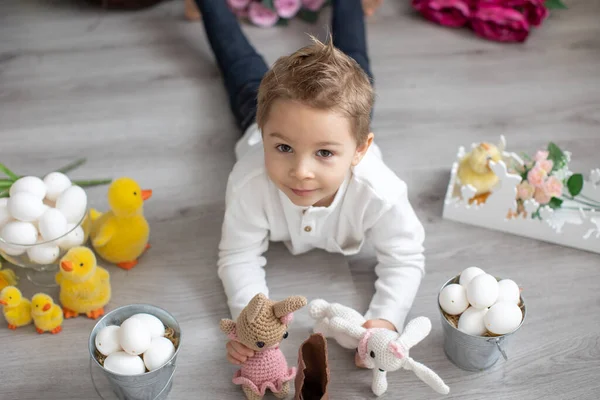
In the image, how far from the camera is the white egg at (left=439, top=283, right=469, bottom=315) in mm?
1083

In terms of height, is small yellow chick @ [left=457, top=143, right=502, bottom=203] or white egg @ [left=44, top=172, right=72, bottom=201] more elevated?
white egg @ [left=44, top=172, right=72, bottom=201]

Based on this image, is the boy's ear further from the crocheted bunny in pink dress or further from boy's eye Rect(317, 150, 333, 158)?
the crocheted bunny in pink dress

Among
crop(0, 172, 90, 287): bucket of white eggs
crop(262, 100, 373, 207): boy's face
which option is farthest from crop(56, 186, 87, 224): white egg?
crop(262, 100, 373, 207): boy's face

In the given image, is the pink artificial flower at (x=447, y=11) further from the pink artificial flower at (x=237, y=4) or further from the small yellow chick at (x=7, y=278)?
the small yellow chick at (x=7, y=278)

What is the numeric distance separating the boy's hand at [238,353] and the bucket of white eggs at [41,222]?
0.36 meters

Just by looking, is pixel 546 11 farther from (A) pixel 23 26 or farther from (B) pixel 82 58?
(A) pixel 23 26

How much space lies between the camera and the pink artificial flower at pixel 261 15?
1.90m

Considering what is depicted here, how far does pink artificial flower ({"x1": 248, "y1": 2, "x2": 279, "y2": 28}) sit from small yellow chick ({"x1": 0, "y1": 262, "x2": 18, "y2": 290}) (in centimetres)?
96

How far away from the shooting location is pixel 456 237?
1.39 m

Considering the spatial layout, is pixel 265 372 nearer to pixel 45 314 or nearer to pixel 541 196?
pixel 45 314

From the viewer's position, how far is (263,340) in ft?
3.34

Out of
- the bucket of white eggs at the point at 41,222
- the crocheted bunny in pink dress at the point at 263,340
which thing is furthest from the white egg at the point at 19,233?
the crocheted bunny in pink dress at the point at 263,340

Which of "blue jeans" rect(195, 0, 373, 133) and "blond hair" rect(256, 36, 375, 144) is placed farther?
"blue jeans" rect(195, 0, 373, 133)

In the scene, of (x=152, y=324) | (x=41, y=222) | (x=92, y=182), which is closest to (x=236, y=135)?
(x=92, y=182)
